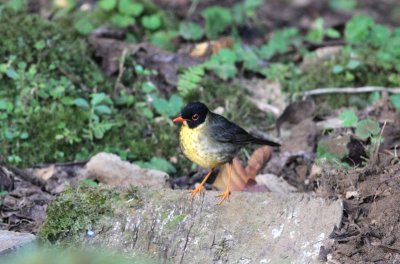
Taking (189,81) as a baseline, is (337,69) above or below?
below

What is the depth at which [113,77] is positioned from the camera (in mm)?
7621

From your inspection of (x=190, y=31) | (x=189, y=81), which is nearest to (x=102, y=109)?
(x=189, y=81)

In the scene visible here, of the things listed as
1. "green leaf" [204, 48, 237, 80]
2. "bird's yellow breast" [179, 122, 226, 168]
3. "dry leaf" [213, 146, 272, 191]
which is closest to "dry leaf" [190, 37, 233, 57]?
"green leaf" [204, 48, 237, 80]

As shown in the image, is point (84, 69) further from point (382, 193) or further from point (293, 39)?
point (382, 193)

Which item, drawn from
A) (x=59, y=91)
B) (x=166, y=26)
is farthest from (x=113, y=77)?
(x=166, y=26)

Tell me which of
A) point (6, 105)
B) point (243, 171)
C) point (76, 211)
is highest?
point (76, 211)

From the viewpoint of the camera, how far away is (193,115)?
580cm

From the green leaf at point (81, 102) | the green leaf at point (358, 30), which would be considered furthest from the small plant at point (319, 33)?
the green leaf at point (81, 102)

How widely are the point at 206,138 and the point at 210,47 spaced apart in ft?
9.71

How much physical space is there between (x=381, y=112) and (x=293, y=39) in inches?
87.0

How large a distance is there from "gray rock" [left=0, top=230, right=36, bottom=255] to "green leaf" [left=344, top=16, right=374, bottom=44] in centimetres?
519

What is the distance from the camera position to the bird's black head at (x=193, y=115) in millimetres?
5770

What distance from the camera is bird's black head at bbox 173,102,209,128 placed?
5770 mm

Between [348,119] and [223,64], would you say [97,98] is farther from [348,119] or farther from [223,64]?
[348,119]
